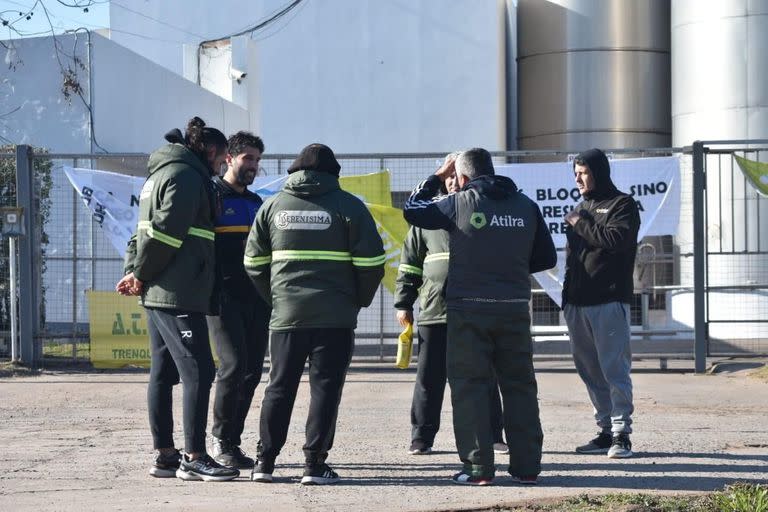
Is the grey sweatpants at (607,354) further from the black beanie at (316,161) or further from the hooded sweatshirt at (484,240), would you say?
the black beanie at (316,161)

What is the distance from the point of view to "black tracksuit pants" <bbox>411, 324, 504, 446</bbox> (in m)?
7.52

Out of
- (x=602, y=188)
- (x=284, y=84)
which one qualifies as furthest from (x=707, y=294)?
(x=284, y=84)

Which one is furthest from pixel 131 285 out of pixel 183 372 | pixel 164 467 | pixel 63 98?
pixel 63 98

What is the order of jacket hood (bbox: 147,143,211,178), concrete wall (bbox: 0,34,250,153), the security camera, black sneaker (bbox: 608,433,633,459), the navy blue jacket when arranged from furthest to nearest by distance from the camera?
the security camera < concrete wall (bbox: 0,34,250,153) < black sneaker (bbox: 608,433,633,459) < the navy blue jacket < jacket hood (bbox: 147,143,211,178)

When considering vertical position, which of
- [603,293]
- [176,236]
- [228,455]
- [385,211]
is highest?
[385,211]

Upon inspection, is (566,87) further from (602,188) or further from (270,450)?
(270,450)

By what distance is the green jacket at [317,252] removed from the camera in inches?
251

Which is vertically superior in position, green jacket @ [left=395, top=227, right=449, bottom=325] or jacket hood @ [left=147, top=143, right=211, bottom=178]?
jacket hood @ [left=147, top=143, right=211, bottom=178]

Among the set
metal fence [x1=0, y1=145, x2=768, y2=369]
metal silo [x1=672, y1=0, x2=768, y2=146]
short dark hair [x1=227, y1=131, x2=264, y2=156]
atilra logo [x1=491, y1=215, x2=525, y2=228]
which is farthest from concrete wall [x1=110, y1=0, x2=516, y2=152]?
atilra logo [x1=491, y1=215, x2=525, y2=228]

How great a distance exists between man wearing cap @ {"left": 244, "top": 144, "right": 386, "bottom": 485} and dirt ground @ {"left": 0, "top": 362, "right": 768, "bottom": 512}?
0.98 ft

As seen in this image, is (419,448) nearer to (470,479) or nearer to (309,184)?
(470,479)

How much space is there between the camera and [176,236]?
252 inches

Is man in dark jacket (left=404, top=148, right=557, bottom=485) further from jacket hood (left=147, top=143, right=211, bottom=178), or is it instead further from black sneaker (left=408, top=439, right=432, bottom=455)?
jacket hood (left=147, top=143, right=211, bottom=178)

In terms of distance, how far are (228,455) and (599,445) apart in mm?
2470
